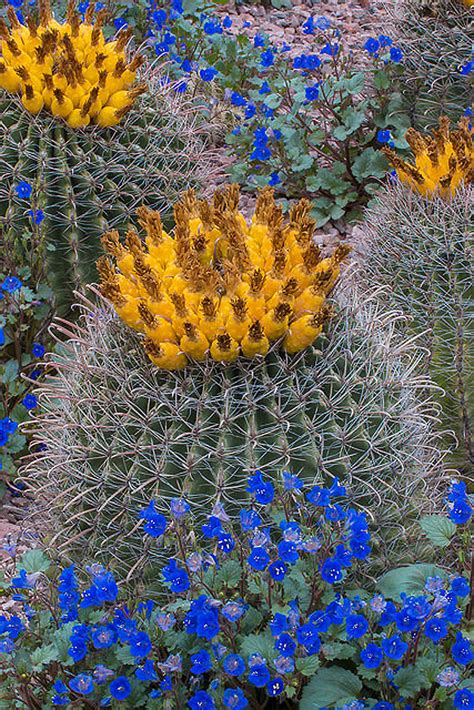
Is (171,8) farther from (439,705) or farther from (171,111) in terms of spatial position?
(439,705)

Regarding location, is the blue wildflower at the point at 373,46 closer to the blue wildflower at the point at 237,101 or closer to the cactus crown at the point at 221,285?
the blue wildflower at the point at 237,101

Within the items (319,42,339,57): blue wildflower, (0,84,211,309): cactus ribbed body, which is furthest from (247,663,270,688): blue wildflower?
(319,42,339,57): blue wildflower

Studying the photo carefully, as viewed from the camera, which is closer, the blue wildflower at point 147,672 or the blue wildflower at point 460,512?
the blue wildflower at point 147,672

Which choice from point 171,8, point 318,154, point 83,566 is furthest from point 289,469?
point 171,8

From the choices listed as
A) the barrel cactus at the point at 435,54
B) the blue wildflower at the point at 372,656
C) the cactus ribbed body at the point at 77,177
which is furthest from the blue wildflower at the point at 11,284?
the barrel cactus at the point at 435,54

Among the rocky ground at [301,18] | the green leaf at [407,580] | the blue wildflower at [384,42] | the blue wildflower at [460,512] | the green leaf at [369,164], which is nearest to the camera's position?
the blue wildflower at [460,512]

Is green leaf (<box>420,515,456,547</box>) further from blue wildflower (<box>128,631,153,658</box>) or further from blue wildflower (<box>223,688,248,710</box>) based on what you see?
blue wildflower (<box>128,631,153,658</box>)

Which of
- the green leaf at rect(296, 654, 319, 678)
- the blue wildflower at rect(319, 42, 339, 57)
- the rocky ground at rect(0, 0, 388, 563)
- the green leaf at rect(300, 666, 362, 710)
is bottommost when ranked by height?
the rocky ground at rect(0, 0, 388, 563)
